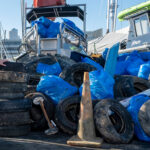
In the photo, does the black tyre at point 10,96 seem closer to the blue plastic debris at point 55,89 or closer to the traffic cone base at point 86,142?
the blue plastic debris at point 55,89

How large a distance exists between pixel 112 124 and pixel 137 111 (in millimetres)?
583

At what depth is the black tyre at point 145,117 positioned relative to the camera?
304 centimetres

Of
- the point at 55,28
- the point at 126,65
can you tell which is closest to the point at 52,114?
the point at 126,65

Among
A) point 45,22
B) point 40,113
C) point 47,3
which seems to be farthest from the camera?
point 47,3

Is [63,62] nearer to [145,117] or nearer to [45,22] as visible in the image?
[45,22]

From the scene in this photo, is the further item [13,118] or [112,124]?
[13,118]

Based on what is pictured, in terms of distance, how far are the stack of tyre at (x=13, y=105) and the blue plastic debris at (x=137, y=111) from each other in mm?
1642

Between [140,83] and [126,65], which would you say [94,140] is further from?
[126,65]

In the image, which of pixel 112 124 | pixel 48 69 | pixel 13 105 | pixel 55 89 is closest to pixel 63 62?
pixel 48 69

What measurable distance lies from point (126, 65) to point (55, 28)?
3079mm

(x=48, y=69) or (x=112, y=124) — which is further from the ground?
(x=48, y=69)

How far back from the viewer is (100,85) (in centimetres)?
394

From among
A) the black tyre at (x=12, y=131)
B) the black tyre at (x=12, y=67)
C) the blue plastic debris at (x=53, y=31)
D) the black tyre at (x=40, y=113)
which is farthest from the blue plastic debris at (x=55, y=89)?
the blue plastic debris at (x=53, y=31)

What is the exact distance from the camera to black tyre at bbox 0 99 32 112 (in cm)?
315
